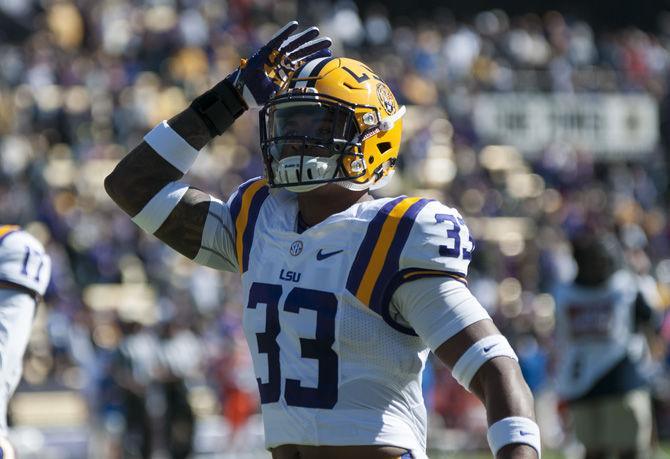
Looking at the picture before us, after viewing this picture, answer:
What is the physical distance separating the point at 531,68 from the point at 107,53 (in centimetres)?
728

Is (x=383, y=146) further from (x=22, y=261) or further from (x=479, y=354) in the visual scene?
(x=22, y=261)

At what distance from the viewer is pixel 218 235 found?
362cm

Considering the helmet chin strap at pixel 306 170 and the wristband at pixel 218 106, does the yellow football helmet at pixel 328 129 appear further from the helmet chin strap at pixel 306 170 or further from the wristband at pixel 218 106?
the wristband at pixel 218 106

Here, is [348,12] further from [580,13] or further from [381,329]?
[381,329]

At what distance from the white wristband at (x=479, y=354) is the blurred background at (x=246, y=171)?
5188 mm

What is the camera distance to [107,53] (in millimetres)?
18578

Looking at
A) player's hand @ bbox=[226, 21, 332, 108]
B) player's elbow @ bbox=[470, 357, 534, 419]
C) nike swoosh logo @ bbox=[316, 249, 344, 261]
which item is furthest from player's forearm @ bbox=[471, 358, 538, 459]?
player's hand @ bbox=[226, 21, 332, 108]

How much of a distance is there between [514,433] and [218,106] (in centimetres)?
130

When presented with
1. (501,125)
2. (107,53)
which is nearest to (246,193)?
(107,53)

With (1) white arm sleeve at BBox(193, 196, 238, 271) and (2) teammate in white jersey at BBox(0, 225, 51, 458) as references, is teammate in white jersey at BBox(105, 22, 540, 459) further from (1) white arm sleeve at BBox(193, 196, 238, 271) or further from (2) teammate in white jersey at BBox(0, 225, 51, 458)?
(2) teammate in white jersey at BBox(0, 225, 51, 458)

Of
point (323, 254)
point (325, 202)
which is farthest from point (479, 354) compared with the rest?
point (325, 202)

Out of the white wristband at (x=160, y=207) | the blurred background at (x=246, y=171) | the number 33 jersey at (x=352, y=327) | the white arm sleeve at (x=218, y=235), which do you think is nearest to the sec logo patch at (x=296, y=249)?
the number 33 jersey at (x=352, y=327)

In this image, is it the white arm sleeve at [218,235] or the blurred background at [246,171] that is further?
the blurred background at [246,171]

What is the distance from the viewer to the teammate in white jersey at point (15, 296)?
13.7 ft
